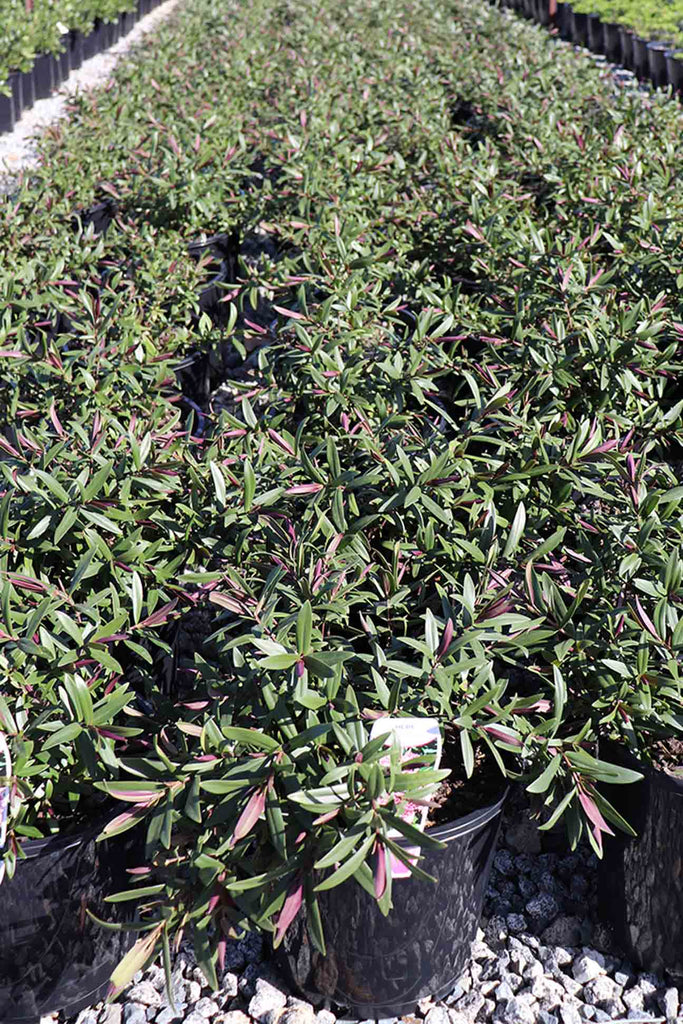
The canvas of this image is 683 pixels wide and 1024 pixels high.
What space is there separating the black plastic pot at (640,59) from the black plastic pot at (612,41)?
0.62m

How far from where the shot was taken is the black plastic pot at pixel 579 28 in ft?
42.8

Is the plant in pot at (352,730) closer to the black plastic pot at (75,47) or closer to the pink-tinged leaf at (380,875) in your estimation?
the pink-tinged leaf at (380,875)

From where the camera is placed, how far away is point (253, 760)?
4.32 feet

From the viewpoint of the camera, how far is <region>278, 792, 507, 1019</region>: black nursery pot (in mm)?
1510

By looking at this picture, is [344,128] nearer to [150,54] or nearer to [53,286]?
[53,286]

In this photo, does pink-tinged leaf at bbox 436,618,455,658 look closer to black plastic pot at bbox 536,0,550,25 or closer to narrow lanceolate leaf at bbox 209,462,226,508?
narrow lanceolate leaf at bbox 209,462,226,508

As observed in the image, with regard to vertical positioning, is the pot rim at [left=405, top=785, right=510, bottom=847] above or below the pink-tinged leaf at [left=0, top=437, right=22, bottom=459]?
below

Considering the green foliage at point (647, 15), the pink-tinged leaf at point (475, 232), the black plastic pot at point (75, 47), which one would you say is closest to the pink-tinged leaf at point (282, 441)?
the pink-tinged leaf at point (475, 232)

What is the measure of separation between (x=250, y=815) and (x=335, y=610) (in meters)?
0.37

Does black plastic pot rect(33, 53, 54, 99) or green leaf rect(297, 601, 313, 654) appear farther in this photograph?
black plastic pot rect(33, 53, 54, 99)

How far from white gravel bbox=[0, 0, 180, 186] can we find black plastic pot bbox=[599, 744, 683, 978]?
3723 mm

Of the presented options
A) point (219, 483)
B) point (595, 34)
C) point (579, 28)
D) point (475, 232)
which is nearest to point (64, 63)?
point (595, 34)

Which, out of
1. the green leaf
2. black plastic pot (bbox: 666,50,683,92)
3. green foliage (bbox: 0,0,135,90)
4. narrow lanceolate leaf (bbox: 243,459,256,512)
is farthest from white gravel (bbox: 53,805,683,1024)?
black plastic pot (bbox: 666,50,683,92)

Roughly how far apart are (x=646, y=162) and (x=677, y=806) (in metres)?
2.69
